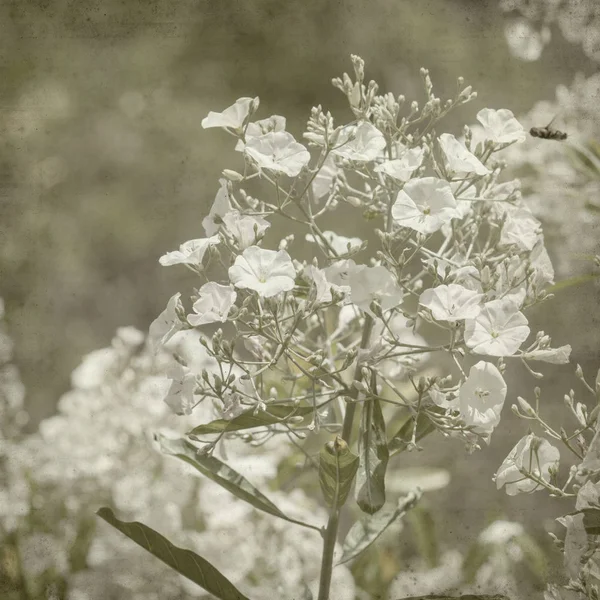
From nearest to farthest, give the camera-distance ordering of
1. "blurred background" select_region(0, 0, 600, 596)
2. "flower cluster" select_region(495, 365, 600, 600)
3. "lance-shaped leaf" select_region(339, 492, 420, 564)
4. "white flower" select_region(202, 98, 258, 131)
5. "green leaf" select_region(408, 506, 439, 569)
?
"flower cluster" select_region(495, 365, 600, 600), "white flower" select_region(202, 98, 258, 131), "lance-shaped leaf" select_region(339, 492, 420, 564), "green leaf" select_region(408, 506, 439, 569), "blurred background" select_region(0, 0, 600, 596)

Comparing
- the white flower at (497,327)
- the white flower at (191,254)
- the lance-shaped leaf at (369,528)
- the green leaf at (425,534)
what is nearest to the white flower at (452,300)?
the white flower at (497,327)

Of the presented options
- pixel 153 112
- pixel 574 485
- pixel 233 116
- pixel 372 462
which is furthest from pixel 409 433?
pixel 153 112

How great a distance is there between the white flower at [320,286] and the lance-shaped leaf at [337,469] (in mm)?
152

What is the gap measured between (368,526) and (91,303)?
0.70 metres

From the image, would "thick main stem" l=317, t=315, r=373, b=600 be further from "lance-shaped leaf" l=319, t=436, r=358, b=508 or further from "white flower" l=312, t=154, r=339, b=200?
"white flower" l=312, t=154, r=339, b=200

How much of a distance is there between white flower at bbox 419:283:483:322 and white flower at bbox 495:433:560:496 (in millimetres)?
173

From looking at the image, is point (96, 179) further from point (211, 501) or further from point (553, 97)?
point (553, 97)

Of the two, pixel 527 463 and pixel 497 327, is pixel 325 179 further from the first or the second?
pixel 527 463

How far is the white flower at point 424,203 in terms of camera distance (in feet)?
2.98

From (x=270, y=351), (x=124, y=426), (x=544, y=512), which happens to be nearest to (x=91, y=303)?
(x=124, y=426)

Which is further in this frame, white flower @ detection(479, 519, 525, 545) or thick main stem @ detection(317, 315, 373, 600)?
white flower @ detection(479, 519, 525, 545)

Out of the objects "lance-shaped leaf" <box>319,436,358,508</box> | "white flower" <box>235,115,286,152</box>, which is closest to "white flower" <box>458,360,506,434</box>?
"lance-shaped leaf" <box>319,436,358,508</box>

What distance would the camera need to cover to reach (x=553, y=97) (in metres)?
1.55

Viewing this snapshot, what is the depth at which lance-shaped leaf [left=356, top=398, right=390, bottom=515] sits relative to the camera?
0.96m
